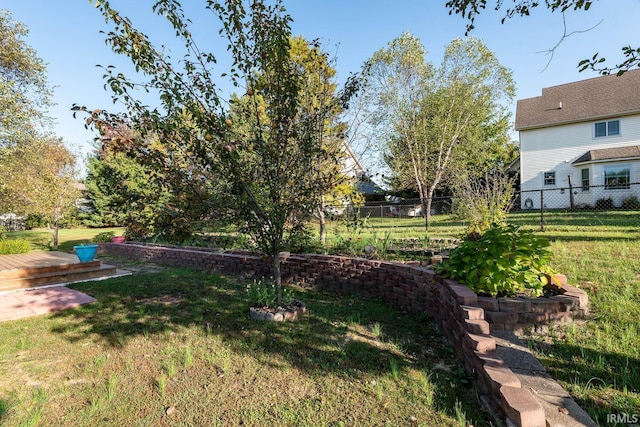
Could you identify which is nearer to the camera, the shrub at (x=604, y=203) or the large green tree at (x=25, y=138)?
the large green tree at (x=25, y=138)

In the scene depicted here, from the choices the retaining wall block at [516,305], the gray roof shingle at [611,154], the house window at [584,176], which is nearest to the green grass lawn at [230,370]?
the retaining wall block at [516,305]

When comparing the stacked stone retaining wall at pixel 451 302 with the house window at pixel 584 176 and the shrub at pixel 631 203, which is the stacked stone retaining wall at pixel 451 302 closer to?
the shrub at pixel 631 203

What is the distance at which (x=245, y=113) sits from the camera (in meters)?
3.68

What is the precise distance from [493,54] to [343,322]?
18.1 metres

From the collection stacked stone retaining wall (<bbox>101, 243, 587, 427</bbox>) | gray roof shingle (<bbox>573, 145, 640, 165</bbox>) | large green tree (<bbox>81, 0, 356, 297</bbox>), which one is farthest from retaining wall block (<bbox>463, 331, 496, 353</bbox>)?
gray roof shingle (<bbox>573, 145, 640, 165</bbox>)

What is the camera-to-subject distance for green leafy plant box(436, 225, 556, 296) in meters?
2.89

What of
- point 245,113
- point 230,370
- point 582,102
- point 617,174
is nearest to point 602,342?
point 230,370

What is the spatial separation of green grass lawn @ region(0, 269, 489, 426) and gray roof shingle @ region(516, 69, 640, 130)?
776 inches

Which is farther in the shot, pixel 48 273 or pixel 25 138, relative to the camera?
pixel 25 138

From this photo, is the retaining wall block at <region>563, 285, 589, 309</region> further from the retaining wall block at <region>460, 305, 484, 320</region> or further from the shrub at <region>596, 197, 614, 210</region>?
the shrub at <region>596, 197, 614, 210</region>

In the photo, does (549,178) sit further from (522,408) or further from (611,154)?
(522,408)

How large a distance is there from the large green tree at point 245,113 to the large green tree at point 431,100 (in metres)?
12.2

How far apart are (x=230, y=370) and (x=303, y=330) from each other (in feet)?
3.08

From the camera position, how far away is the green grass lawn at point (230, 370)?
2.06 metres
